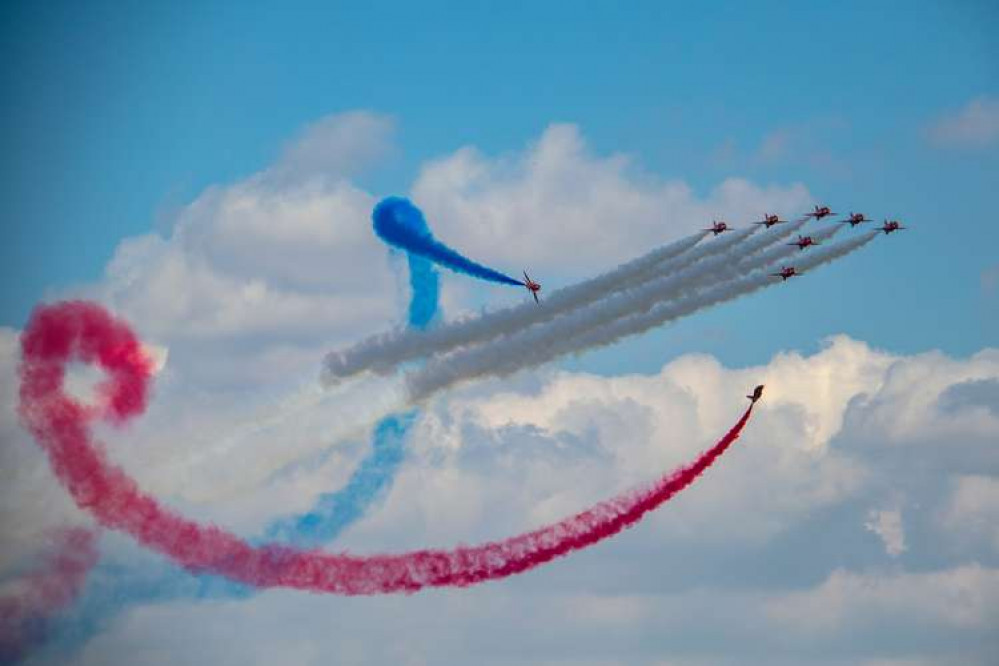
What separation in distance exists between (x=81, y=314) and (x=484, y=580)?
26.6 m

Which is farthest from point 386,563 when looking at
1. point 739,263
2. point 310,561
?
point 739,263

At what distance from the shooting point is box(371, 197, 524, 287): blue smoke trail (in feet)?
518

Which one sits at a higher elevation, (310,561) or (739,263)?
(739,263)

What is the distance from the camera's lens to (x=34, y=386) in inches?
6319

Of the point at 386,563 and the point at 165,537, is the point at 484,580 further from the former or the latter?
the point at 165,537

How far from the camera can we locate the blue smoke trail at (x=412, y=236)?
518 feet

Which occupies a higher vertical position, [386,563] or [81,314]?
[81,314]

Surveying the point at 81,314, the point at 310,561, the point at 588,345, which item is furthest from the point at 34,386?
the point at 588,345

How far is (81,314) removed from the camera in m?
161

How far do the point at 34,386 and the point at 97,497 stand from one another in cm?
732

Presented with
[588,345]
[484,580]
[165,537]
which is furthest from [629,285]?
[165,537]

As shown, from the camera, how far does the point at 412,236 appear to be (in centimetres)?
15812

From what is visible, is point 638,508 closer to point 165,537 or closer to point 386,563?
point 386,563

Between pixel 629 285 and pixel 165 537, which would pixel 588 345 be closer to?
pixel 629 285
